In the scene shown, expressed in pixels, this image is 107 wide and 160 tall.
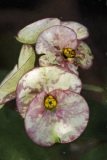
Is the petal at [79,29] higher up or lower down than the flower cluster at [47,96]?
higher up

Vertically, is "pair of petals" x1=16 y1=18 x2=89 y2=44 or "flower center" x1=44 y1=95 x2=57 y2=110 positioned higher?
"pair of petals" x1=16 y1=18 x2=89 y2=44

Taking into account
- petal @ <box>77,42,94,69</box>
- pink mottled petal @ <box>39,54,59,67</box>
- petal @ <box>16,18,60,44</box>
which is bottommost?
petal @ <box>77,42,94,69</box>
